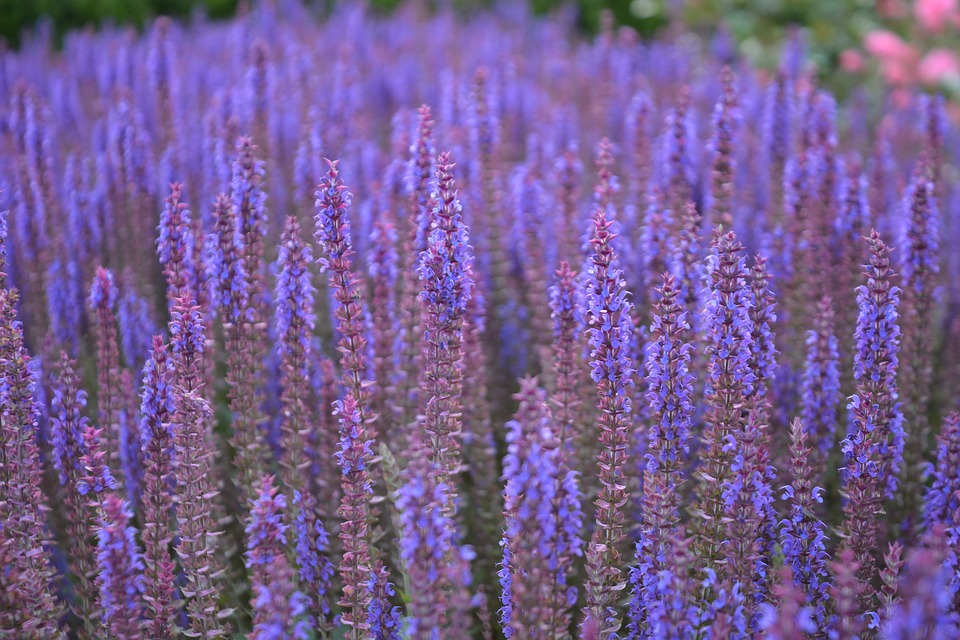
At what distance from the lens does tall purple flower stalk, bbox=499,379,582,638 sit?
2.24m

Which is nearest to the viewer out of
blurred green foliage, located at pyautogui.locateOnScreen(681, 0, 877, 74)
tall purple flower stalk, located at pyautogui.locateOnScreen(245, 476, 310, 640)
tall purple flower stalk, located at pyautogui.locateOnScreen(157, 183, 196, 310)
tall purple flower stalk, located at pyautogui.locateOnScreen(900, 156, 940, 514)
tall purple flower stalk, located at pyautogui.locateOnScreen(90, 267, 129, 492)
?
tall purple flower stalk, located at pyautogui.locateOnScreen(245, 476, 310, 640)

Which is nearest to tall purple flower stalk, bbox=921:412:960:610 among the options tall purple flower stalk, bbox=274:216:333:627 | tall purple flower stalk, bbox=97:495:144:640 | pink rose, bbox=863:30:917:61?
tall purple flower stalk, bbox=274:216:333:627

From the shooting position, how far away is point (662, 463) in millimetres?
2865

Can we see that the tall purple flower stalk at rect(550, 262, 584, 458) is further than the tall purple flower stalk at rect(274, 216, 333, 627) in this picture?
No

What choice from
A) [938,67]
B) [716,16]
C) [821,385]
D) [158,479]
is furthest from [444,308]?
[716,16]

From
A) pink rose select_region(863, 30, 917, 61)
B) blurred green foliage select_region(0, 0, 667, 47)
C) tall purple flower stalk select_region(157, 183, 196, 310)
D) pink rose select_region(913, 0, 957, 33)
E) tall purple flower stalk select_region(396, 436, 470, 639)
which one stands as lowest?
tall purple flower stalk select_region(396, 436, 470, 639)

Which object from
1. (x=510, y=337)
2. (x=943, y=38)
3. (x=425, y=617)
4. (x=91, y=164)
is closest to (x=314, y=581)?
(x=425, y=617)

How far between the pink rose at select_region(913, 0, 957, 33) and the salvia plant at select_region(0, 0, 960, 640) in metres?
4.93

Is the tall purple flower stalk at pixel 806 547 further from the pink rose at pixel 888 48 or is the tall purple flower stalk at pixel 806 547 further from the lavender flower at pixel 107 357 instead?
the pink rose at pixel 888 48

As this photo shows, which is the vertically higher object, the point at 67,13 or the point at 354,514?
the point at 67,13

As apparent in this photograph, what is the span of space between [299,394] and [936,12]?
31.2 ft

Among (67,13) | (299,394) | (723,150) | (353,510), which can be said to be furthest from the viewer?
(67,13)

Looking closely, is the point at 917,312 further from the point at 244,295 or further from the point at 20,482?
the point at 20,482

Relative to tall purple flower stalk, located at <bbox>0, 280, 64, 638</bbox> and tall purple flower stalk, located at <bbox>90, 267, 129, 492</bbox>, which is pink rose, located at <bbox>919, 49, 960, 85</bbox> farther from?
tall purple flower stalk, located at <bbox>0, 280, 64, 638</bbox>
